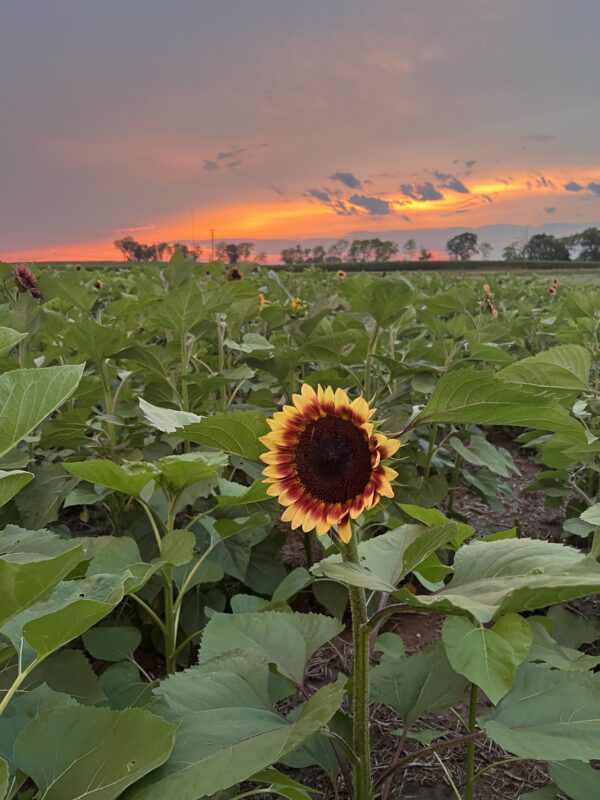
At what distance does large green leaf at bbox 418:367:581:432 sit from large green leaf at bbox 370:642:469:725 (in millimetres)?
580

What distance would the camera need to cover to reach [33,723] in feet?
3.09

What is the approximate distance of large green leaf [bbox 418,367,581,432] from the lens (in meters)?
1.12

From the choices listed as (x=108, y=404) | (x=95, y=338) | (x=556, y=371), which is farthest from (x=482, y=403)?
(x=108, y=404)

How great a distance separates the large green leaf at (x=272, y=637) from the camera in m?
1.37

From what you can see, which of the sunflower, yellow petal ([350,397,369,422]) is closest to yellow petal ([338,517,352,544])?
the sunflower

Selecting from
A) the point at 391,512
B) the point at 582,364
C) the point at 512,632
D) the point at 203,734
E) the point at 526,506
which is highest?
the point at 582,364

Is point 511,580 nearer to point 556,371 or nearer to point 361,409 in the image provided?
point 361,409

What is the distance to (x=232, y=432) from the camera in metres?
1.21

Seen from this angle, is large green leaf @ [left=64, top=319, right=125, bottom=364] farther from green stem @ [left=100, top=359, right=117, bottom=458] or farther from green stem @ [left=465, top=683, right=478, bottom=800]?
green stem @ [left=465, top=683, right=478, bottom=800]

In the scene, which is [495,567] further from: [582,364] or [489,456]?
[489,456]

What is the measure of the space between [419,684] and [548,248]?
72.5m

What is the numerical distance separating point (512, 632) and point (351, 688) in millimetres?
590

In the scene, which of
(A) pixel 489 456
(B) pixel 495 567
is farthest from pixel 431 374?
(B) pixel 495 567

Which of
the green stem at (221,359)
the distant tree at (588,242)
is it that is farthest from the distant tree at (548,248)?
the green stem at (221,359)
